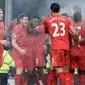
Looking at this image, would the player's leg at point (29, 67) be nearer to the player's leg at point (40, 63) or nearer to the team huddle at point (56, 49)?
the team huddle at point (56, 49)

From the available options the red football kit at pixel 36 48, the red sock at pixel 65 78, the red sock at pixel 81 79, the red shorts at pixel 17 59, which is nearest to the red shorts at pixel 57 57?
the red sock at pixel 65 78

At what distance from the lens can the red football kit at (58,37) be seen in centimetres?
1039

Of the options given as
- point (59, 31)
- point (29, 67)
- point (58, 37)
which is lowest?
point (29, 67)

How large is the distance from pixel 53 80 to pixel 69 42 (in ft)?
2.65

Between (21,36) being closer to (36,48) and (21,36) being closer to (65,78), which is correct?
(36,48)

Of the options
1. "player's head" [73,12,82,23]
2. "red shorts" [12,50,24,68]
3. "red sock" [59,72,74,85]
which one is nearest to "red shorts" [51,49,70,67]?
Answer: "red sock" [59,72,74,85]

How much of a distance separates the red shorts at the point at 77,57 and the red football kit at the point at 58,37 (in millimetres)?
298

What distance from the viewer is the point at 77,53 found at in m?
10.7

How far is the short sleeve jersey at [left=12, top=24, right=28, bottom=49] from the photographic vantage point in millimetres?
12219

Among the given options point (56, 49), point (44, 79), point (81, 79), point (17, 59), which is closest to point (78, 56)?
point (81, 79)

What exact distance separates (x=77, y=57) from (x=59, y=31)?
748mm

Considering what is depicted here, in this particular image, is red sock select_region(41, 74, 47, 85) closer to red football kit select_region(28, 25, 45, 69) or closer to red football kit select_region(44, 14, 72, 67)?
red football kit select_region(28, 25, 45, 69)

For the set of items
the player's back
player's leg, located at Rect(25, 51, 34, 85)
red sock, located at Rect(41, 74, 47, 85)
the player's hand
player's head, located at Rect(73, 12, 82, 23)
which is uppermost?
player's head, located at Rect(73, 12, 82, 23)

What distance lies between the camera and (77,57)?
10812 mm
